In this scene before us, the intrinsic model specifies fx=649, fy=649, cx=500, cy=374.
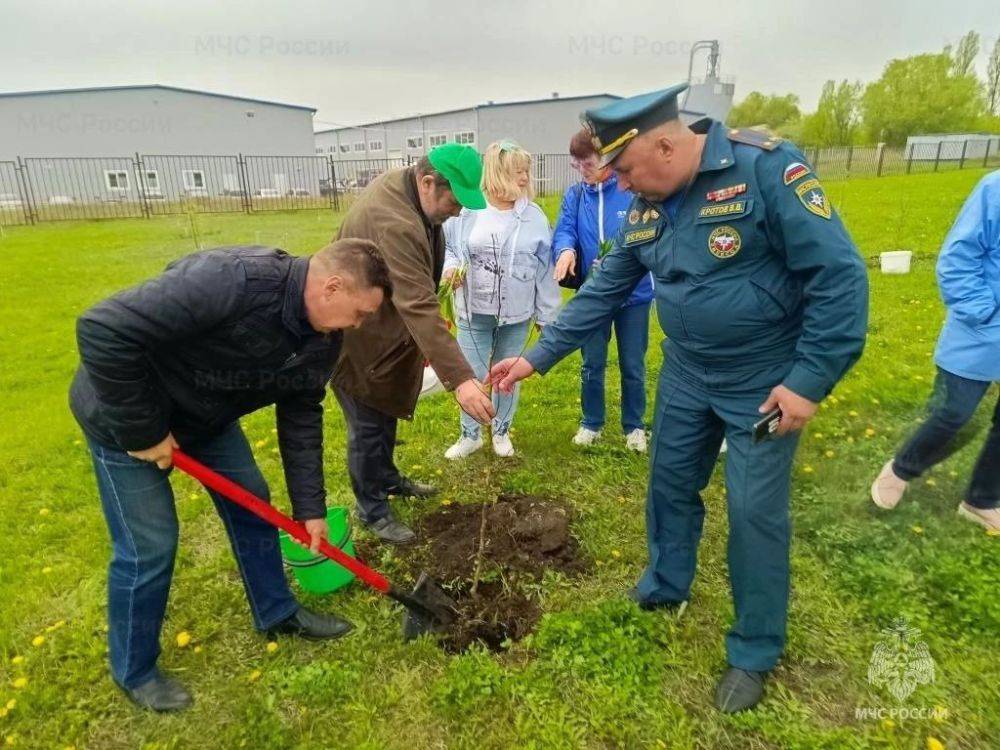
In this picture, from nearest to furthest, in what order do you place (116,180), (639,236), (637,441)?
1. (639,236)
2. (637,441)
3. (116,180)

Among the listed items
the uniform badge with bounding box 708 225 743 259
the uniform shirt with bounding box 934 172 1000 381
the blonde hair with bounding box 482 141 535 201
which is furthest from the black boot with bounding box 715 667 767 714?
the blonde hair with bounding box 482 141 535 201

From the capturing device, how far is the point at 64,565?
3.45m

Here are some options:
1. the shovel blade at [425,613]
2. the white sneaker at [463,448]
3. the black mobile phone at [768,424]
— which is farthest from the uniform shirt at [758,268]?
the white sneaker at [463,448]

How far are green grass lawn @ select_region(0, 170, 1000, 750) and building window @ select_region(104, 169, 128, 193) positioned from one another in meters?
29.3

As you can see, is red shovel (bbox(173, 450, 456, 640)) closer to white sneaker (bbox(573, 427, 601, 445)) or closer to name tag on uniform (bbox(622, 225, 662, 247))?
name tag on uniform (bbox(622, 225, 662, 247))

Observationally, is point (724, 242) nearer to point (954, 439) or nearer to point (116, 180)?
point (954, 439)

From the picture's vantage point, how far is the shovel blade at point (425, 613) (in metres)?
2.91

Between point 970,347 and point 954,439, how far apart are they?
22.1 inches

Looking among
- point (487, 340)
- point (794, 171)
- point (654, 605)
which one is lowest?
point (654, 605)

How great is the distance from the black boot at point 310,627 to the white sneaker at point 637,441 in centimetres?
236

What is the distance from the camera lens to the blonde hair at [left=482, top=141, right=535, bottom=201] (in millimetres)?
3898

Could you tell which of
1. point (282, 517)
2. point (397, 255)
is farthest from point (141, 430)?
point (397, 255)

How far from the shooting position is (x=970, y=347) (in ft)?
10.6

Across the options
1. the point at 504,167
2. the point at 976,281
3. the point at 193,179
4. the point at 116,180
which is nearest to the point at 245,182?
the point at 193,179
